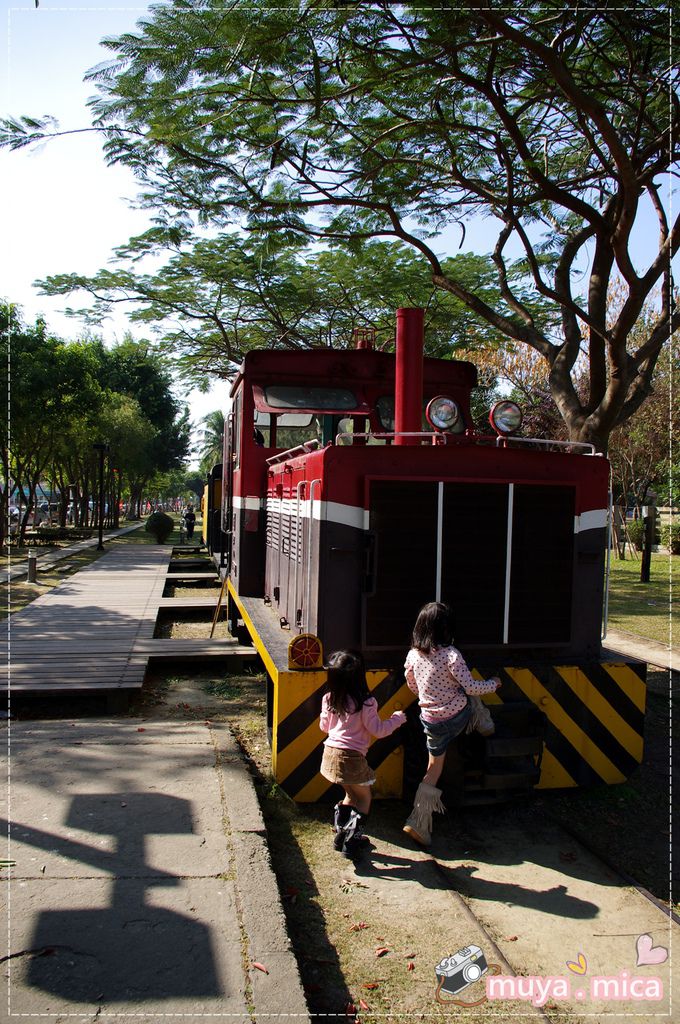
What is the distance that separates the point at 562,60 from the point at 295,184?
3811 millimetres

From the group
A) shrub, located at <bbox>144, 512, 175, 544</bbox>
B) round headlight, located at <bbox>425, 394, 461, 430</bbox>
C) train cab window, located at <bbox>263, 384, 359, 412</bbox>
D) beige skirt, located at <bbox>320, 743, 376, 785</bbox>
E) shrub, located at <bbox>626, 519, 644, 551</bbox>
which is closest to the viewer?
beige skirt, located at <bbox>320, 743, 376, 785</bbox>

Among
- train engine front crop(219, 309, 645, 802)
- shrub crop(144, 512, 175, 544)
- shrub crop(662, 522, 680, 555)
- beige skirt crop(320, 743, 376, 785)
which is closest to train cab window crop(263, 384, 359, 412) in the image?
train engine front crop(219, 309, 645, 802)

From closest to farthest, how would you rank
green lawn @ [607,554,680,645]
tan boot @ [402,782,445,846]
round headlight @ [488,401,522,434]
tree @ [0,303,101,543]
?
tan boot @ [402,782,445,846], round headlight @ [488,401,522,434], green lawn @ [607,554,680,645], tree @ [0,303,101,543]

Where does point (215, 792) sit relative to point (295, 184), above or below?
below

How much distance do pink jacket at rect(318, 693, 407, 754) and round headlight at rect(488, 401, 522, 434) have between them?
1.92 metres

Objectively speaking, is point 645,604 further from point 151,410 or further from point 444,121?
point 151,410

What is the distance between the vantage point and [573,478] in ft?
16.4

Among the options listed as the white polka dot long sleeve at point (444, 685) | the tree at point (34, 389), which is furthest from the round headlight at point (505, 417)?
the tree at point (34, 389)

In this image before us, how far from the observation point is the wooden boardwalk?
709cm

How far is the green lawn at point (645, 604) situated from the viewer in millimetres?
11289

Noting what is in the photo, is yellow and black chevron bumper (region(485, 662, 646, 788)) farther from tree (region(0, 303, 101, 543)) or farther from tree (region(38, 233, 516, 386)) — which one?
tree (region(0, 303, 101, 543))

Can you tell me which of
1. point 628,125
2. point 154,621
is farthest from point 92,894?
point 628,125

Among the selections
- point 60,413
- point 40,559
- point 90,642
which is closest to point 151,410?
point 60,413

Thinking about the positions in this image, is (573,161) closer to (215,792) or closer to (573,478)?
(573,478)
